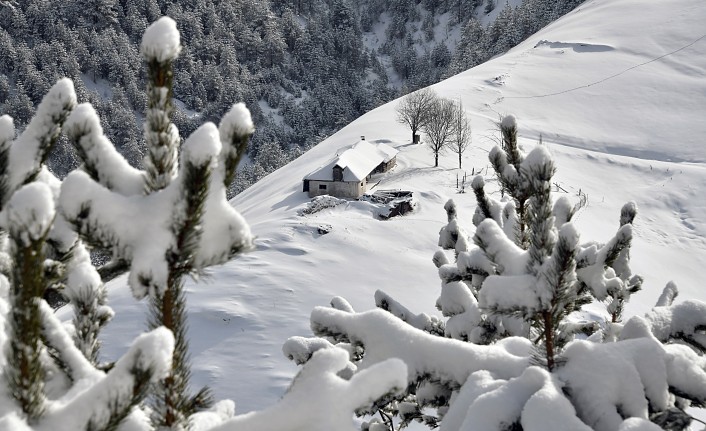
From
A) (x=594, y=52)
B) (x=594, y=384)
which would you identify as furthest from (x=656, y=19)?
(x=594, y=384)

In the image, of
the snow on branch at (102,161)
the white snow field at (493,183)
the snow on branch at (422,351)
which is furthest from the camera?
the white snow field at (493,183)

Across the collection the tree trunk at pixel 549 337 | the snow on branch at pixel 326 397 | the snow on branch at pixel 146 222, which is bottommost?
the tree trunk at pixel 549 337

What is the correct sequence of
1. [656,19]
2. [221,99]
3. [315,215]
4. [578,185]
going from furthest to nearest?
[221,99] < [656,19] < [578,185] < [315,215]

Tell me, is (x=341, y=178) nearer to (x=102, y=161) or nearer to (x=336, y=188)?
(x=336, y=188)

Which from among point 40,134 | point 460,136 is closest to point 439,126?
point 460,136

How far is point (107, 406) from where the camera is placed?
1.60 metres

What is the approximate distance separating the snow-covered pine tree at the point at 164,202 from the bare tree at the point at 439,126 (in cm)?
3409

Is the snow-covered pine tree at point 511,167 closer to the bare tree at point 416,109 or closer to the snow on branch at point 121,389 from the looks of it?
the snow on branch at point 121,389

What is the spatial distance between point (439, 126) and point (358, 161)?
6.92 m

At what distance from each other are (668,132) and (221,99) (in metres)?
59.3

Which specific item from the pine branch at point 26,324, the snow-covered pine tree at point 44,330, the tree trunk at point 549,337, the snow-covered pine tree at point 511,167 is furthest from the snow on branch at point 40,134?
the snow-covered pine tree at point 511,167

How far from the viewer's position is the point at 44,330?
1.91 m

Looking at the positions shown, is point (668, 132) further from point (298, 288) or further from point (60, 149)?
point (60, 149)

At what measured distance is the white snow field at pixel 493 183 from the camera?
609 inches
